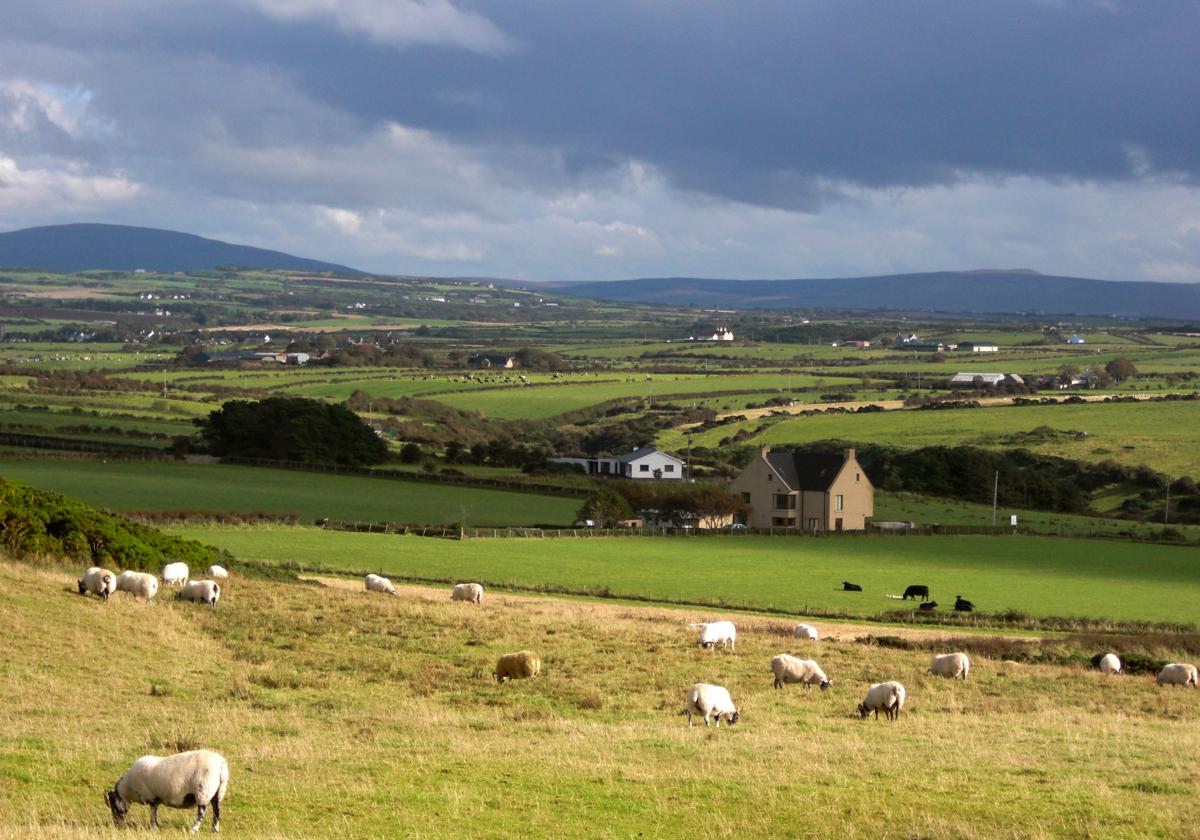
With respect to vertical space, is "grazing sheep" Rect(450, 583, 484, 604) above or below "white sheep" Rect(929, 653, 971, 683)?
below

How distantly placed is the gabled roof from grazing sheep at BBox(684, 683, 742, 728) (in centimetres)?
5317

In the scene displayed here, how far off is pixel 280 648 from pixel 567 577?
22.0 metres

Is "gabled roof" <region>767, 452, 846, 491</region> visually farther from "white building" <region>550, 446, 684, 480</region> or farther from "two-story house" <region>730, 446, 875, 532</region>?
"white building" <region>550, 446, 684, 480</region>

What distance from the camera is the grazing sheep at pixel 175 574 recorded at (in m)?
33.5

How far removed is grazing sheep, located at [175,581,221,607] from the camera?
3169cm

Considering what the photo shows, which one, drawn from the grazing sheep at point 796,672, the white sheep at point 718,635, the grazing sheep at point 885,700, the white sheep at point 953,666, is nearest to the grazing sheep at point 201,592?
the white sheep at point 718,635

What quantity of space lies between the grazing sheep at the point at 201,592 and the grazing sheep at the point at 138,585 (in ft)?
3.27

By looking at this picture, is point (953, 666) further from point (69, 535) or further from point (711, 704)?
point (69, 535)

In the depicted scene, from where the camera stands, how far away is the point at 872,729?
71.4 ft

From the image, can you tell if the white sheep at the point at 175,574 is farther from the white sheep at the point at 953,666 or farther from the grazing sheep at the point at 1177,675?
the grazing sheep at the point at 1177,675

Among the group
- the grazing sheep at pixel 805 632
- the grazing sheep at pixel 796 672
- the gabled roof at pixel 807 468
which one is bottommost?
the gabled roof at pixel 807 468

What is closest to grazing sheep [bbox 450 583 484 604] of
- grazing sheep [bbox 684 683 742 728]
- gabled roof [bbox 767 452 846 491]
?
grazing sheep [bbox 684 683 742 728]

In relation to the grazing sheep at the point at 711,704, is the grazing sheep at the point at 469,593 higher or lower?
lower

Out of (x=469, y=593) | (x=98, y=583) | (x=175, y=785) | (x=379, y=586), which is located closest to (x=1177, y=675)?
(x=469, y=593)
